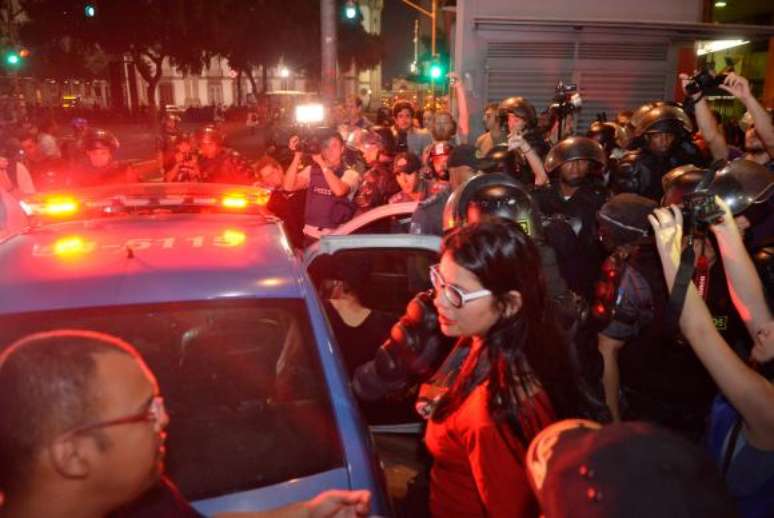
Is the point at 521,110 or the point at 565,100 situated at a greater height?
the point at 565,100

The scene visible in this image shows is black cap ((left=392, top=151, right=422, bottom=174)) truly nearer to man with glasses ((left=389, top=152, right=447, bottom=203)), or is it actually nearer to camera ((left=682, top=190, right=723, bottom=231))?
man with glasses ((left=389, top=152, right=447, bottom=203))

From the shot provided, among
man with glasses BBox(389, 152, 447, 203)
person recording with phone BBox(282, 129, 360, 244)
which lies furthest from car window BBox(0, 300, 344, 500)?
person recording with phone BBox(282, 129, 360, 244)

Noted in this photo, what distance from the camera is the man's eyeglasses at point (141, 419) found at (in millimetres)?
1375

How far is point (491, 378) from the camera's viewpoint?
6.74 ft

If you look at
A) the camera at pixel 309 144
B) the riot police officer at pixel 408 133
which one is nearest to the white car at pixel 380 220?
the camera at pixel 309 144

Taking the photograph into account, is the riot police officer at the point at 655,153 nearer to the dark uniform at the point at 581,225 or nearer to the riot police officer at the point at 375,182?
the dark uniform at the point at 581,225

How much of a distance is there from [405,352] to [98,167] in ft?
17.6

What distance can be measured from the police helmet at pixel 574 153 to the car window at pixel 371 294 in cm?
136

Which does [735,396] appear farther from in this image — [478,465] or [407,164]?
[407,164]

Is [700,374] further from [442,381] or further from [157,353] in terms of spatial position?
[157,353]

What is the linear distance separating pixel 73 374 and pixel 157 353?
1716 mm

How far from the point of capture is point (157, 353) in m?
3.05

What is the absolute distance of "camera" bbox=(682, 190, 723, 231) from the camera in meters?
2.42

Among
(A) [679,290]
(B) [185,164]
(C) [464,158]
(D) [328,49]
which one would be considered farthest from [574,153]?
(D) [328,49]
